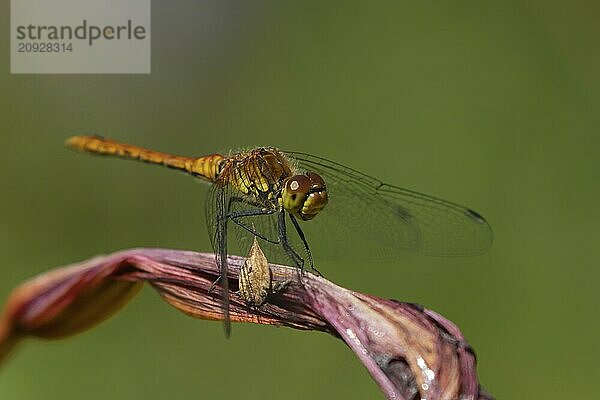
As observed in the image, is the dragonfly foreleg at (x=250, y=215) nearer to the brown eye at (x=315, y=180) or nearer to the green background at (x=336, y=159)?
the brown eye at (x=315, y=180)

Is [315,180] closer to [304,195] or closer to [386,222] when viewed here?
[304,195]

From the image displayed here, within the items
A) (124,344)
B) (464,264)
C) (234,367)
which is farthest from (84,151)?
(464,264)

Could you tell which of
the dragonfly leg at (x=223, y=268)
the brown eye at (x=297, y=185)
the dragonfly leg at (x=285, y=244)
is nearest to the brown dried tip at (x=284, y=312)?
the dragonfly leg at (x=223, y=268)

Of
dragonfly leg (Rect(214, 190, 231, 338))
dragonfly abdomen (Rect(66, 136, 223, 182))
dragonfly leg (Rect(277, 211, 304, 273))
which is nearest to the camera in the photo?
dragonfly leg (Rect(214, 190, 231, 338))

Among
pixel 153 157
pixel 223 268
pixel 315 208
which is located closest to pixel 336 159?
pixel 153 157

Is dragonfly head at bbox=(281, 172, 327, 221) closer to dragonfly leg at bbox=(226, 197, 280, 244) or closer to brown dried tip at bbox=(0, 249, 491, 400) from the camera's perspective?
dragonfly leg at bbox=(226, 197, 280, 244)

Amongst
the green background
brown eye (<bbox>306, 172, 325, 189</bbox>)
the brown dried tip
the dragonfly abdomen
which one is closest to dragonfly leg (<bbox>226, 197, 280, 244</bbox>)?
brown eye (<bbox>306, 172, 325, 189</bbox>)

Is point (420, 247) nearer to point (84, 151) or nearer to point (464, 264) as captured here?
point (464, 264)
